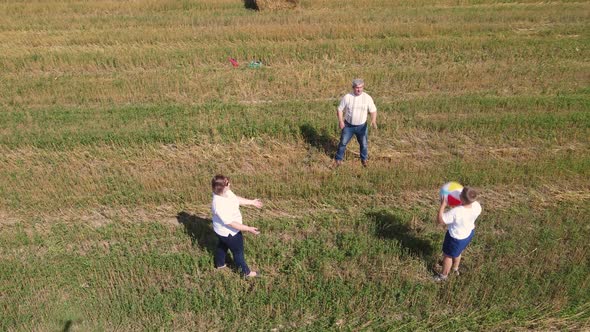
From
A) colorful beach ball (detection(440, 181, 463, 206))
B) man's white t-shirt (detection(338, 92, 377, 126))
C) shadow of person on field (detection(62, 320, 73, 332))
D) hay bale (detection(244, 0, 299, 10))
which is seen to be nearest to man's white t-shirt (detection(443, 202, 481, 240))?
colorful beach ball (detection(440, 181, 463, 206))

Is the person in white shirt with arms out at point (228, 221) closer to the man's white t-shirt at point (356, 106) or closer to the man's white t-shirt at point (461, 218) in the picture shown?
the man's white t-shirt at point (461, 218)

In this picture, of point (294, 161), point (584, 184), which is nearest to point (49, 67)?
point (294, 161)

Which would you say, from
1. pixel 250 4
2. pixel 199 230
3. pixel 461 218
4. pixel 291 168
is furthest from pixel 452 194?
pixel 250 4

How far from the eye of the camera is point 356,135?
27.7 feet

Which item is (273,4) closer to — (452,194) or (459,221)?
(452,194)

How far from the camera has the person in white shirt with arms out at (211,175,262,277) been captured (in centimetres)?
587

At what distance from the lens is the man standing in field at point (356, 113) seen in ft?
26.4

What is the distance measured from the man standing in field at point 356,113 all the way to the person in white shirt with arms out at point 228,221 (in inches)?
106

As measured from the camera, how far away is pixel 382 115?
1010 centimetres

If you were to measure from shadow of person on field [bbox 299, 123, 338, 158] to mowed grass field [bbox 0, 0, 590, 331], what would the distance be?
4 cm

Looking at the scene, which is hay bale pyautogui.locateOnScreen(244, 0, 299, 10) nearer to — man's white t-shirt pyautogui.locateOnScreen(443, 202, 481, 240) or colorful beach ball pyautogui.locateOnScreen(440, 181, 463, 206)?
colorful beach ball pyautogui.locateOnScreen(440, 181, 463, 206)

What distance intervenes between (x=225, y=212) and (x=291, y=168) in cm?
296

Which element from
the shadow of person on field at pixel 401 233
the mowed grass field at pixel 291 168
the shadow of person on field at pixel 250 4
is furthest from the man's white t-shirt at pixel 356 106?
the shadow of person on field at pixel 250 4

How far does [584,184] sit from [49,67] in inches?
455
